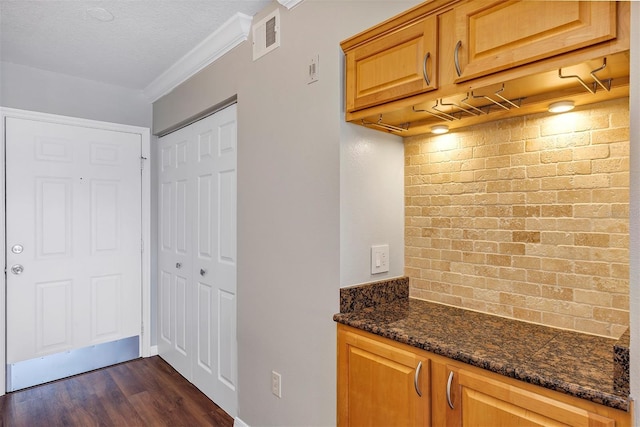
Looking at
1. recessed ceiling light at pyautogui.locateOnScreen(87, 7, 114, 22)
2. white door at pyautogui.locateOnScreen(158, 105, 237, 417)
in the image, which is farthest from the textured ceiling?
white door at pyautogui.locateOnScreen(158, 105, 237, 417)

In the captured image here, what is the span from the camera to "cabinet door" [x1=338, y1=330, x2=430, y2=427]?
1294 mm

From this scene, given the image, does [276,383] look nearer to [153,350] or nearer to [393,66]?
[393,66]

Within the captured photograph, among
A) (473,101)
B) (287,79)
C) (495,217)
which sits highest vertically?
(287,79)

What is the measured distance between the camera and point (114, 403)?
103 inches

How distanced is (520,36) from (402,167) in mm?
885

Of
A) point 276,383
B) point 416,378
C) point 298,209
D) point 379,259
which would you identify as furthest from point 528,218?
point 276,383

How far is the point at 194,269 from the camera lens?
A: 2.88m

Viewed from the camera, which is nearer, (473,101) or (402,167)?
(473,101)

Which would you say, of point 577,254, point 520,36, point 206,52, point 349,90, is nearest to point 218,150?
point 206,52

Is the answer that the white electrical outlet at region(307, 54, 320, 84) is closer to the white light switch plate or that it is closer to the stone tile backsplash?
the stone tile backsplash

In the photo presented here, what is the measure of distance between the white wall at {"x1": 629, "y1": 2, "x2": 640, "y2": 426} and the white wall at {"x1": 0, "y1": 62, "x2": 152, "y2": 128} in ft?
11.6

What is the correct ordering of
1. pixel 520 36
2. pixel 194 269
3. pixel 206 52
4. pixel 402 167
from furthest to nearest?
pixel 194 269
pixel 206 52
pixel 402 167
pixel 520 36

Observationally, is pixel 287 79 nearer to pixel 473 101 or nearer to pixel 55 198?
pixel 473 101

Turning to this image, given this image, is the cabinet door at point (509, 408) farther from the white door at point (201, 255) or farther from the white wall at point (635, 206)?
the white door at point (201, 255)
